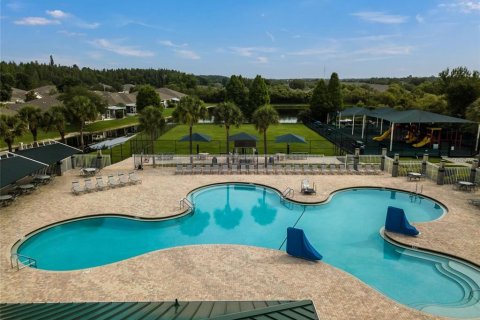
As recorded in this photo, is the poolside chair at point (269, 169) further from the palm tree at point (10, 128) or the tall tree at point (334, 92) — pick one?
the tall tree at point (334, 92)

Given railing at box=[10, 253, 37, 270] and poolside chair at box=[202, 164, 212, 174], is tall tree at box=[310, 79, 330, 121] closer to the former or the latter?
poolside chair at box=[202, 164, 212, 174]

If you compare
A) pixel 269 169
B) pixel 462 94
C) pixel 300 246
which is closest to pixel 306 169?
pixel 269 169

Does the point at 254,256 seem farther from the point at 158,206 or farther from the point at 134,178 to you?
the point at 134,178

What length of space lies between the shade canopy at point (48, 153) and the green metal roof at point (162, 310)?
15.9m

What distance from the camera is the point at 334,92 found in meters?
55.2

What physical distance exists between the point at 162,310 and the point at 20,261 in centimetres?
911

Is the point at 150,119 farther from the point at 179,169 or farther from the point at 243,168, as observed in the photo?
the point at 243,168

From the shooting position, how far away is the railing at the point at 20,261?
1069cm

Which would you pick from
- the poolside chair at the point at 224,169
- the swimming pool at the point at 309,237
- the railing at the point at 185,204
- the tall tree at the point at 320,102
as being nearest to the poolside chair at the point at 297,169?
the swimming pool at the point at 309,237

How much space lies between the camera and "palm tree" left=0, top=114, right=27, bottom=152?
2141 centimetres

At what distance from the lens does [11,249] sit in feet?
39.1

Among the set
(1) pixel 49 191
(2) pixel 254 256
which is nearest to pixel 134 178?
(1) pixel 49 191

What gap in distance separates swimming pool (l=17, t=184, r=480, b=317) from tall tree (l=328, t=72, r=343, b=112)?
38.1 m

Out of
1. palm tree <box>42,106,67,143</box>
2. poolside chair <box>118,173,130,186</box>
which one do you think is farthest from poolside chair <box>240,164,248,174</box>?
palm tree <box>42,106,67,143</box>
